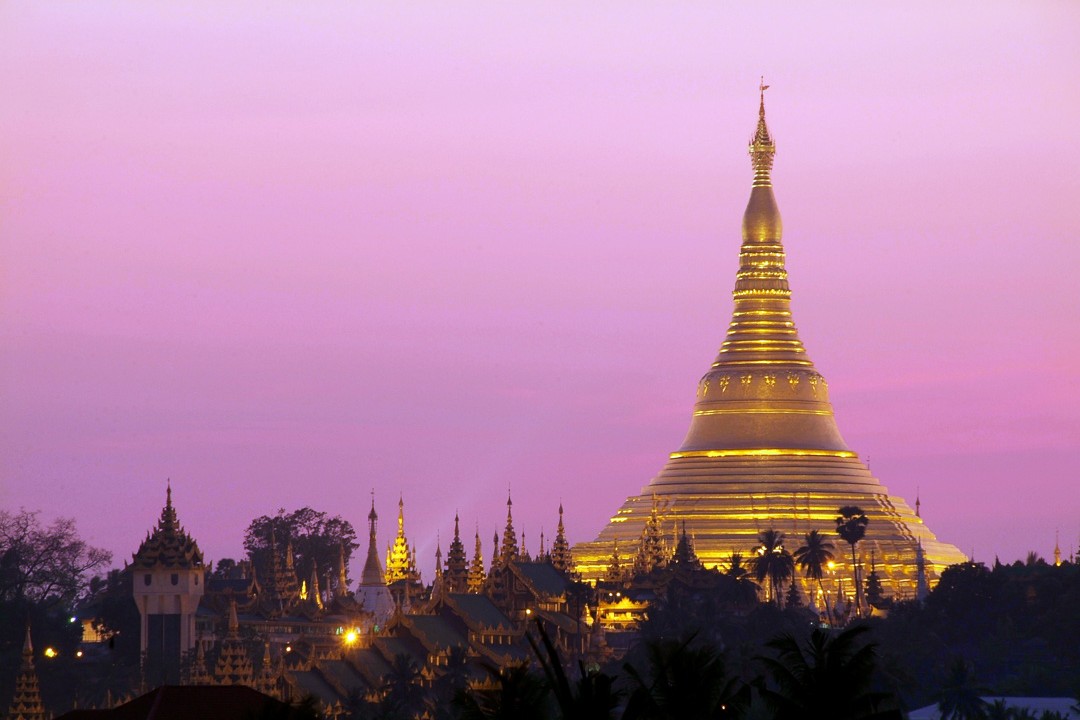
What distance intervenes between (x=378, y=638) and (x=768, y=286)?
1789 inches

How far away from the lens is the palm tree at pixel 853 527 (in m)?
135

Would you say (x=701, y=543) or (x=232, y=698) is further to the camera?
(x=701, y=543)

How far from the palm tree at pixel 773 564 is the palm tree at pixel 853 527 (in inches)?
113

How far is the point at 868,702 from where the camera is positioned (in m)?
Result: 47.9

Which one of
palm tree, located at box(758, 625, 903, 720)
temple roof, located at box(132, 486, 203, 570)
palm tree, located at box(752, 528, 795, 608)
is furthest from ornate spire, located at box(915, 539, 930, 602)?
palm tree, located at box(758, 625, 903, 720)

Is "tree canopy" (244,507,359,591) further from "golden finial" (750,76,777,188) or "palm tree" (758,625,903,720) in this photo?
"palm tree" (758,625,903,720)

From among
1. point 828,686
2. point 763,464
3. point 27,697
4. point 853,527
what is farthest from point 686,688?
point 763,464

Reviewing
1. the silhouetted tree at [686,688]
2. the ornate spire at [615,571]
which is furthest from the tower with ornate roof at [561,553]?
the silhouetted tree at [686,688]

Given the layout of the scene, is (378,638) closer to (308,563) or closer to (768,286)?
(768,286)

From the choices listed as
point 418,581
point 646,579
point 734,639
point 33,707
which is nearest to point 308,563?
point 418,581

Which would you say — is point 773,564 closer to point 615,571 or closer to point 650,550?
point 650,550

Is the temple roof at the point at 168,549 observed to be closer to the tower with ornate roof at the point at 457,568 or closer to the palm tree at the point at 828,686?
the tower with ornate roof at the point at 457,568

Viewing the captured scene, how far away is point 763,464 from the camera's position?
469 ft

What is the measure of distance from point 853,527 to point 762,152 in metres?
21.5
